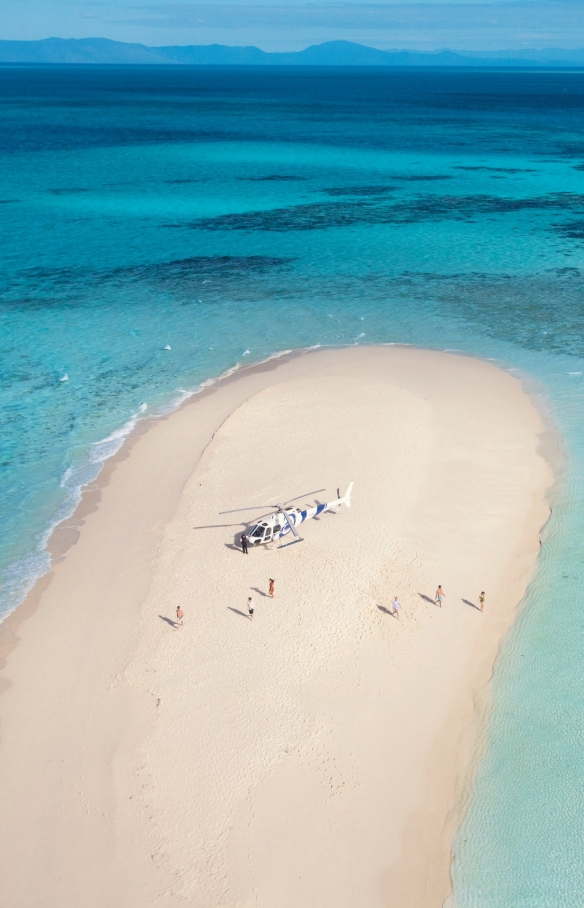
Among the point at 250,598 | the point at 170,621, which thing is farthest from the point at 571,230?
the point at 170,621

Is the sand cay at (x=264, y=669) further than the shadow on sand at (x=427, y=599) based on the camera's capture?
No

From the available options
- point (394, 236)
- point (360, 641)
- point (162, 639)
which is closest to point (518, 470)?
point (360, 641)

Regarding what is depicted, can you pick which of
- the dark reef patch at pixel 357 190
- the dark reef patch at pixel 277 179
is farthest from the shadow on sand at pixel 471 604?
the dark reef patch at pixel 277 179

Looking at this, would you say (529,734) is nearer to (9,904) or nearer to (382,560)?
(382,560)

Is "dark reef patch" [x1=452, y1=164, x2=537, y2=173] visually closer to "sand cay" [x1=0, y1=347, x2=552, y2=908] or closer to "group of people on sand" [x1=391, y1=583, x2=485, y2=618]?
"sand cay" [x1=0, y1=347, x2=552, y2=908]

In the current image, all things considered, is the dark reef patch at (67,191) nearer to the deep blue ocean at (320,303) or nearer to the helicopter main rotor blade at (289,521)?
the deep blue ocean at (320,303)
